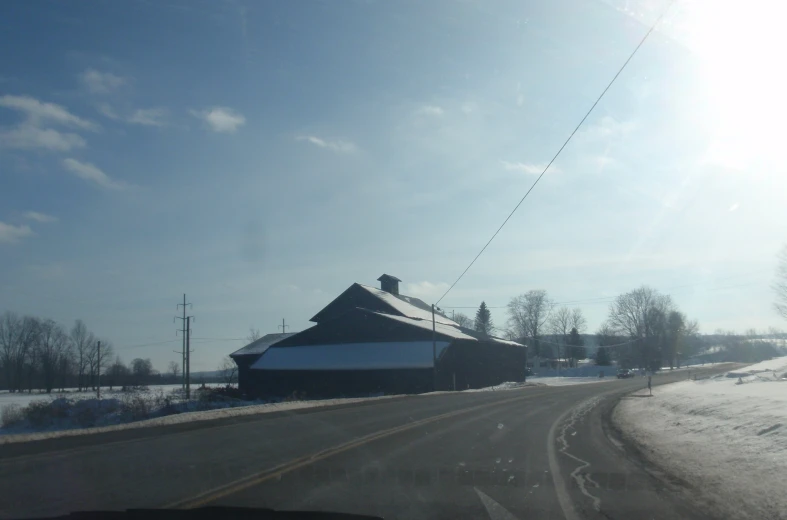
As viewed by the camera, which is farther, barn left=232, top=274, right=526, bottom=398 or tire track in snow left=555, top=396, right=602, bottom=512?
barn left=232, top=274, right=526, bottom=398

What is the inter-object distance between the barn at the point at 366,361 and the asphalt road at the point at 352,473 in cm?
3197

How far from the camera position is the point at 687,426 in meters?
18.0

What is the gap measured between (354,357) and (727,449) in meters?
41.7

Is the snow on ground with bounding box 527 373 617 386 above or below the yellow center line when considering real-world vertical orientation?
below

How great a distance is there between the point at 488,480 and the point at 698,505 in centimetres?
295

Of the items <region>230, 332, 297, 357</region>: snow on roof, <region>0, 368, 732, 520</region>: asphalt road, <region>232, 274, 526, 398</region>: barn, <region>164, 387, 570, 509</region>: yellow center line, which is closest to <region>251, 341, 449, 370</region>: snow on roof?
<region>232, 274, 526, 398</region>: barn

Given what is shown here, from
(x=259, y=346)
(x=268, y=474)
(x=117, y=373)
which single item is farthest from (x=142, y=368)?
(x=268, y=474)

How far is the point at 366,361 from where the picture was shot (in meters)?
52.0

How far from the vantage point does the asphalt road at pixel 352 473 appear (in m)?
8.26

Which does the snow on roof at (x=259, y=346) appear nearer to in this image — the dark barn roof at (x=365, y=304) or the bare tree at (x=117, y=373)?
the dark barn roof at (x=365, y=304)

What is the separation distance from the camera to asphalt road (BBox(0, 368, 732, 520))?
8258 mm

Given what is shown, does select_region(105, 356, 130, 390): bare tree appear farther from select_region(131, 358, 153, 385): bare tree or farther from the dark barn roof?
the dark barn roof

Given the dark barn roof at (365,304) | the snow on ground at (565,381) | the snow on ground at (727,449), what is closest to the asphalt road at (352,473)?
the snow on ground at (727,449)

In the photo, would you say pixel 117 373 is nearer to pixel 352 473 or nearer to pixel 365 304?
pixel 365 304
